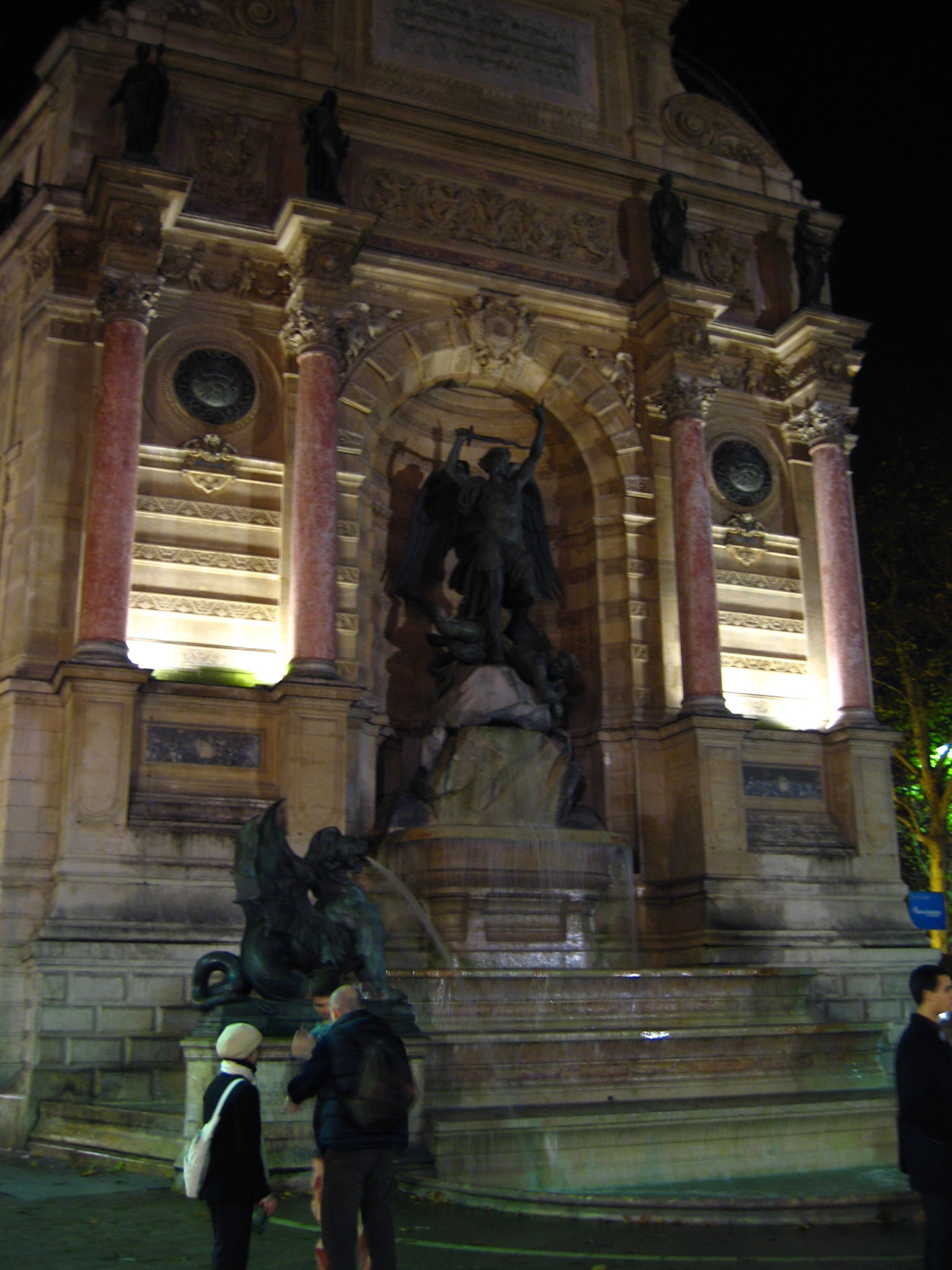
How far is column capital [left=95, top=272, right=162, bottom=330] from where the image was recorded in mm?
17703

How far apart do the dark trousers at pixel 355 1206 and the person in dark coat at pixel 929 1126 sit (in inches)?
99.7

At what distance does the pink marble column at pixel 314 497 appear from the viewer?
1769 cm

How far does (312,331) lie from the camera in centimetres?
1884

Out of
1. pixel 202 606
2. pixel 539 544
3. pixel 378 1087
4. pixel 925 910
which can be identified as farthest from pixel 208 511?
pixel 378 1087

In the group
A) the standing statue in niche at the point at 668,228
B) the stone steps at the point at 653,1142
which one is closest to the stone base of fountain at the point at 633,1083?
the stone steps at the point at 653,1142

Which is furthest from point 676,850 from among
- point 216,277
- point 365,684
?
point 216,277

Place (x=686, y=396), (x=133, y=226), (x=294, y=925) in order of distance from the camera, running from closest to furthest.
Result: 1. (x=294, y=925)
2. (x=133, y=226)
3. (x=686, y=396)

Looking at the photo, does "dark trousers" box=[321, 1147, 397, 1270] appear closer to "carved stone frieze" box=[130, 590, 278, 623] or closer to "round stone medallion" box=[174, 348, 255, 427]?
"carved stone frieze" box=[130, 590, 278, 623]

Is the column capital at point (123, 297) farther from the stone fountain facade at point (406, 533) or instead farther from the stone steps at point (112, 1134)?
the stone steps at point (112, 1134)

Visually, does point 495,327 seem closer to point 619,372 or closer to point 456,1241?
point 619,372

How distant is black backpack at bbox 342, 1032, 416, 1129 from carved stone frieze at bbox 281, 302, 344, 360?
554 inches

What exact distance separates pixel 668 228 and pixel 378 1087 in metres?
18.4

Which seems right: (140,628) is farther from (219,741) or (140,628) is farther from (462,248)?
(462,248)

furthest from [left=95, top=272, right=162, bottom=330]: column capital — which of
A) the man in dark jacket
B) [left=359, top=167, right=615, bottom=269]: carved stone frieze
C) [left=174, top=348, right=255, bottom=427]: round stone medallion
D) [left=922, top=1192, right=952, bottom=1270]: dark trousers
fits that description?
[left=922, top=1192, right=952, bottom=1270]: dark trousers
